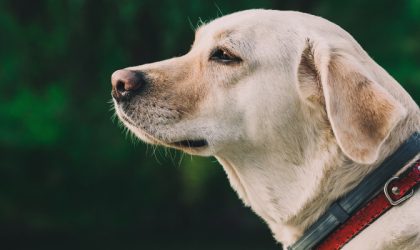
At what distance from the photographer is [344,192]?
Answer: 2.71 m

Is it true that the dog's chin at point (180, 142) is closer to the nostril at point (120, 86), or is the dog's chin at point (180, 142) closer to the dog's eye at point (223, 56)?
the nostril at point (120, 86)

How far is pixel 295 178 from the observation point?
2857 millimetres

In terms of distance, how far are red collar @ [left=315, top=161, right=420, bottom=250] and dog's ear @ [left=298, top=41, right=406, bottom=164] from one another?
14 cm

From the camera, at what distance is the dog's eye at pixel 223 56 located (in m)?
3.09

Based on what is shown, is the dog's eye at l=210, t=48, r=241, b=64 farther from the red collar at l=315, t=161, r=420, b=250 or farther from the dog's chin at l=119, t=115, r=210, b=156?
the red collar at l=315, t=161, r=420, b=250

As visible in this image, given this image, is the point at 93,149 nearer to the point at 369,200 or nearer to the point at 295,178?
the point at 295,178

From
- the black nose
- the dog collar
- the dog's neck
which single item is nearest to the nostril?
the black nose

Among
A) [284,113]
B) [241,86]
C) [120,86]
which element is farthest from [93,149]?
[284,113]

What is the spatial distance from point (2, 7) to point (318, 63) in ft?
Result: 24.2

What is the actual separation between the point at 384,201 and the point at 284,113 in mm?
579

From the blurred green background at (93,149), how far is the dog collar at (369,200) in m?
6.76

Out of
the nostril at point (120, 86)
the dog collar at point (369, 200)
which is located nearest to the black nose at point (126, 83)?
the nostril at point (120, 86)

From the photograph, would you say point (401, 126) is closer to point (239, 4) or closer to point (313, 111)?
point (313, 111)

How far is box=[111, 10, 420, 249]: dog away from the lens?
8.47ft
